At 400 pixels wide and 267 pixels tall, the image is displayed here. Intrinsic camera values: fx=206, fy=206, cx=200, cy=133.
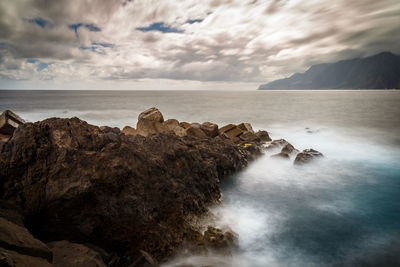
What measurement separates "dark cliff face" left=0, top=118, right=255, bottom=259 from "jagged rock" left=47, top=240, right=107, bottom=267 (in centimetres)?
59

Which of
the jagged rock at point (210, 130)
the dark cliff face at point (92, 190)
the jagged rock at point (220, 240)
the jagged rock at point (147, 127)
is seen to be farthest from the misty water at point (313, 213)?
the jagged rock at point (147, 127)

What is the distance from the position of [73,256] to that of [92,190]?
129 cm

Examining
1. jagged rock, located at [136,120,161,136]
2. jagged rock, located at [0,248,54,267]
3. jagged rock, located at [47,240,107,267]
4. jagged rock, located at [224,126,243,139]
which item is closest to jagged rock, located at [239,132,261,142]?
jagged rock, located at [224,126,243,139]

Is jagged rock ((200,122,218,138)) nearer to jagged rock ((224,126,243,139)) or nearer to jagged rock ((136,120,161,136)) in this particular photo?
jagged rock ((224,126,243,139))

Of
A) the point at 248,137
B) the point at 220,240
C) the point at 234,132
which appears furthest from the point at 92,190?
the point at 234,132

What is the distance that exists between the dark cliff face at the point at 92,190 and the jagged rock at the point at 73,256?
59cm

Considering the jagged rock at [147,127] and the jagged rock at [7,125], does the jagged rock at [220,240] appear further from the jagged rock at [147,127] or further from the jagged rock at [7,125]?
the jagged rock at [7,125]

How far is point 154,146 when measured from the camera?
21.9 ft

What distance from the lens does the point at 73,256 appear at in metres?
3.48

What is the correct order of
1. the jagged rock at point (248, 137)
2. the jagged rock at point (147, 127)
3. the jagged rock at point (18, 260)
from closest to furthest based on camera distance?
the jagged rock at point (18, 260)
the jagged rock at point (147, 127)
the jagged rock at point (248, 137)

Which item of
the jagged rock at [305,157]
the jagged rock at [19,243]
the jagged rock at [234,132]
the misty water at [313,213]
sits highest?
the jagged rock at [19,243]

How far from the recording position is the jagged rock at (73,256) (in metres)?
3.32

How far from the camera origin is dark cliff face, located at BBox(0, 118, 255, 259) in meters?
4.28

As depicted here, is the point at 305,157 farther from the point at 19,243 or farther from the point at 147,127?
the point at 19,243
